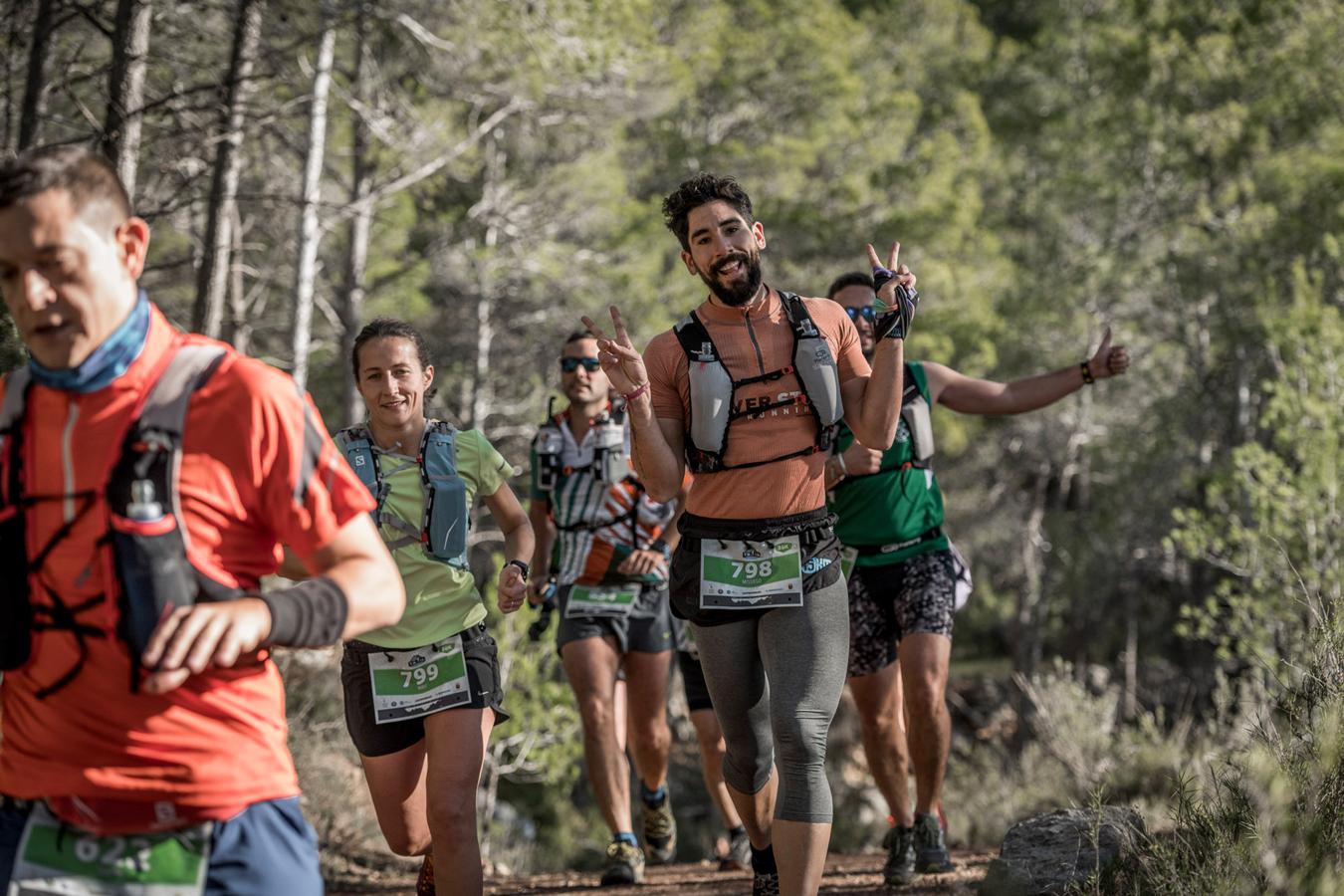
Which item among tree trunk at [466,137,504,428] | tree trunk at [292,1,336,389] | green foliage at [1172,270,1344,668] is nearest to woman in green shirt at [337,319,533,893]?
green foliage at [1172,270,1344,668]

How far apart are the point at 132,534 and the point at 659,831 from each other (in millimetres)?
5337

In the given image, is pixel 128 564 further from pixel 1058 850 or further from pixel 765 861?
pixel 1058 850

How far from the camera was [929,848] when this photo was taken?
234 inches

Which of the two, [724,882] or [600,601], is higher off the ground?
[600,601]

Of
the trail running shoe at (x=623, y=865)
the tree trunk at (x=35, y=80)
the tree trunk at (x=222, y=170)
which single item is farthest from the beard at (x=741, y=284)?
the tree trunk at (x=35, y=80)

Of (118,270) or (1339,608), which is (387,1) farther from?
(118,270)

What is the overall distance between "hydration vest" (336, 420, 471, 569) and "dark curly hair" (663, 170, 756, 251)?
1074 mm

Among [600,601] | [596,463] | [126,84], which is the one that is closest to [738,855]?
[600,601]

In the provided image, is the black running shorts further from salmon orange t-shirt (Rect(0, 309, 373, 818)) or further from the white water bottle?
the white water bottle

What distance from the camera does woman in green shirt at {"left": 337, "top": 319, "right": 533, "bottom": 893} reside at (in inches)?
177

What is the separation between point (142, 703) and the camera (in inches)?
92.4

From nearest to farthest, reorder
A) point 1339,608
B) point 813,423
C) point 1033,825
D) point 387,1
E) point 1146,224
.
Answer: point 813,423, point 1339,608, point 1033,825, point 387,1, point 1146,224

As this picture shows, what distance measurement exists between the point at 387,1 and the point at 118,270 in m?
11.5

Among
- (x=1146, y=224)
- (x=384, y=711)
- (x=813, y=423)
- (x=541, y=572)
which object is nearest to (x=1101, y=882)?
(x=813, y=423)
